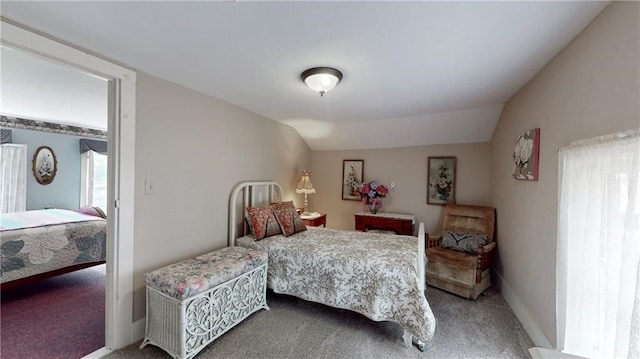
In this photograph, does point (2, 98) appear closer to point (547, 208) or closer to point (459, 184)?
point (547, 208)

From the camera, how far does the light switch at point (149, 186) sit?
7.01 feet

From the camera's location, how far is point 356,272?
7.27 feet

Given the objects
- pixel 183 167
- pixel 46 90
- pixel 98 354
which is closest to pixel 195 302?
pixel 98 354

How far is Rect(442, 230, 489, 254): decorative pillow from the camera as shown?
10.1 feet

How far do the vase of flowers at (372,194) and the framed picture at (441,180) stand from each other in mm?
716

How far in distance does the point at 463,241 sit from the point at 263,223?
8.28 feet

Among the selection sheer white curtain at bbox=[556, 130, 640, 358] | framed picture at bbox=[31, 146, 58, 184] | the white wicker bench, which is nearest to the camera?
sheer white curtain at bbox=[556, 130, 640, 358]

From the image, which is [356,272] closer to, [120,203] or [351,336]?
[351,336]

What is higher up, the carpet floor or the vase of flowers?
the vase of flowers

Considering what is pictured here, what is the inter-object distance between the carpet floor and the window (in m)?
4.81

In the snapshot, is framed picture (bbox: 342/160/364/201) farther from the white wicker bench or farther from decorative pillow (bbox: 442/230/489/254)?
the white wicker bench

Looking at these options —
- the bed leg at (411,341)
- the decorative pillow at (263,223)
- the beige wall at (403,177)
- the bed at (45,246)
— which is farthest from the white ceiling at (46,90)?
the beige wall at (403,177)

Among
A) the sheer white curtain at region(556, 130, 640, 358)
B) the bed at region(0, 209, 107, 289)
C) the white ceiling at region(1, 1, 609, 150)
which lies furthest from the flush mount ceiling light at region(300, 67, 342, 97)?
the bed at region(0, 209, 107, 289)

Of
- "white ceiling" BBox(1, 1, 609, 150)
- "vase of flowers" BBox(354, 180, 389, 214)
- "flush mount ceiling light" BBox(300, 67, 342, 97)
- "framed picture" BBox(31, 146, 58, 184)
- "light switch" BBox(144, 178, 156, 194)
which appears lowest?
"vase of flowers" BBox(354, 180, 389, 214)
